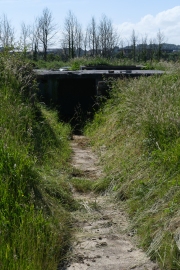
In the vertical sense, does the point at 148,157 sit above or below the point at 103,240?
above

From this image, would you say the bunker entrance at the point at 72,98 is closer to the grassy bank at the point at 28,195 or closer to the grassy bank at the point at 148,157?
the grassy bank at the point at 148,157

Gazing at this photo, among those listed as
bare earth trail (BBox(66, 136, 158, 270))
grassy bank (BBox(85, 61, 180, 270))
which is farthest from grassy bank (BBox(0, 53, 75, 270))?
grassy bank (BBox(85, 61, 180, 270))

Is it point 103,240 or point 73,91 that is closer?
point 103,240

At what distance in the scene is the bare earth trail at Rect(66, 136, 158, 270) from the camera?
434 cm

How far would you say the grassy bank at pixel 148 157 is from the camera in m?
4.59

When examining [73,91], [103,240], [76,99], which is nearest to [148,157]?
[103,240]

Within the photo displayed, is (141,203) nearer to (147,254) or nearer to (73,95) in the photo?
(147,254)

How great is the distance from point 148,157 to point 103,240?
6.28 ft

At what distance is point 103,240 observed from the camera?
4891mm

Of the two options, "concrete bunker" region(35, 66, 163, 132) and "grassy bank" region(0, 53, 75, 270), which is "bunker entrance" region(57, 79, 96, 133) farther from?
"grassy bank" region(0, 53, 75, 270)

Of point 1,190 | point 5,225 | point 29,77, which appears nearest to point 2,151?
point 1,190

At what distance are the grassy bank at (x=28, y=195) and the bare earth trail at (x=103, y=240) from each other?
0.50ft

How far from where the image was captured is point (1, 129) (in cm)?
589

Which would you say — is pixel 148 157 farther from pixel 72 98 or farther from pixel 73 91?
pixel 73 91
